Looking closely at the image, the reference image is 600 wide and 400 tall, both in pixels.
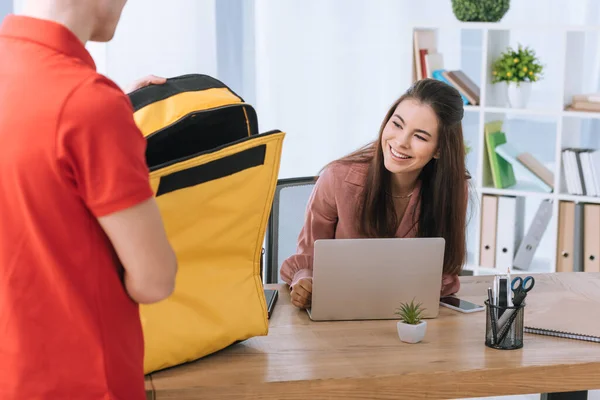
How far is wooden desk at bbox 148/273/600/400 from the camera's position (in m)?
1.59

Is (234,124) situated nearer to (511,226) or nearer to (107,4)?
(107,4)

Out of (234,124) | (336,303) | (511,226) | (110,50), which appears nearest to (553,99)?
(511,226)

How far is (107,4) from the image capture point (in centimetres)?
119

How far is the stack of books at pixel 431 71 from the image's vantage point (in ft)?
13.3

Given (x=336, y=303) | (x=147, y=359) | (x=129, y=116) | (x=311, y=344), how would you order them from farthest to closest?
(x=336, y=303)
(x=311, y=344)
(x=147, y=359)
(x=129, y=116)

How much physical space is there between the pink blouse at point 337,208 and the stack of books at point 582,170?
5.52 feet

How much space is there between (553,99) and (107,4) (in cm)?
364

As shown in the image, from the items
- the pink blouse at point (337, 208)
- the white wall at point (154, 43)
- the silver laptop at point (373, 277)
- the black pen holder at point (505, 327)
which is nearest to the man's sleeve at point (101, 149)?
the silver laptop at point (373, 277)

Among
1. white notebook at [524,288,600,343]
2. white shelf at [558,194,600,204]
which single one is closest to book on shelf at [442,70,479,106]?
white shelf at [558,194,600,204]

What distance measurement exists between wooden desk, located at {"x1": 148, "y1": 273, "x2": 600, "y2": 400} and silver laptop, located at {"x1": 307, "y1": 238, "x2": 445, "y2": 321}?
0.06 metres

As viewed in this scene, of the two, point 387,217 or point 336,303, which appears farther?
point 387,217

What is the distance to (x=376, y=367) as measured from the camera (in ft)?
5.46

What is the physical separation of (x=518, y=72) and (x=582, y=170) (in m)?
0.53

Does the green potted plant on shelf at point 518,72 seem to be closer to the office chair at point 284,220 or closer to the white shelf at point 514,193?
the white shelf at point 514,193
